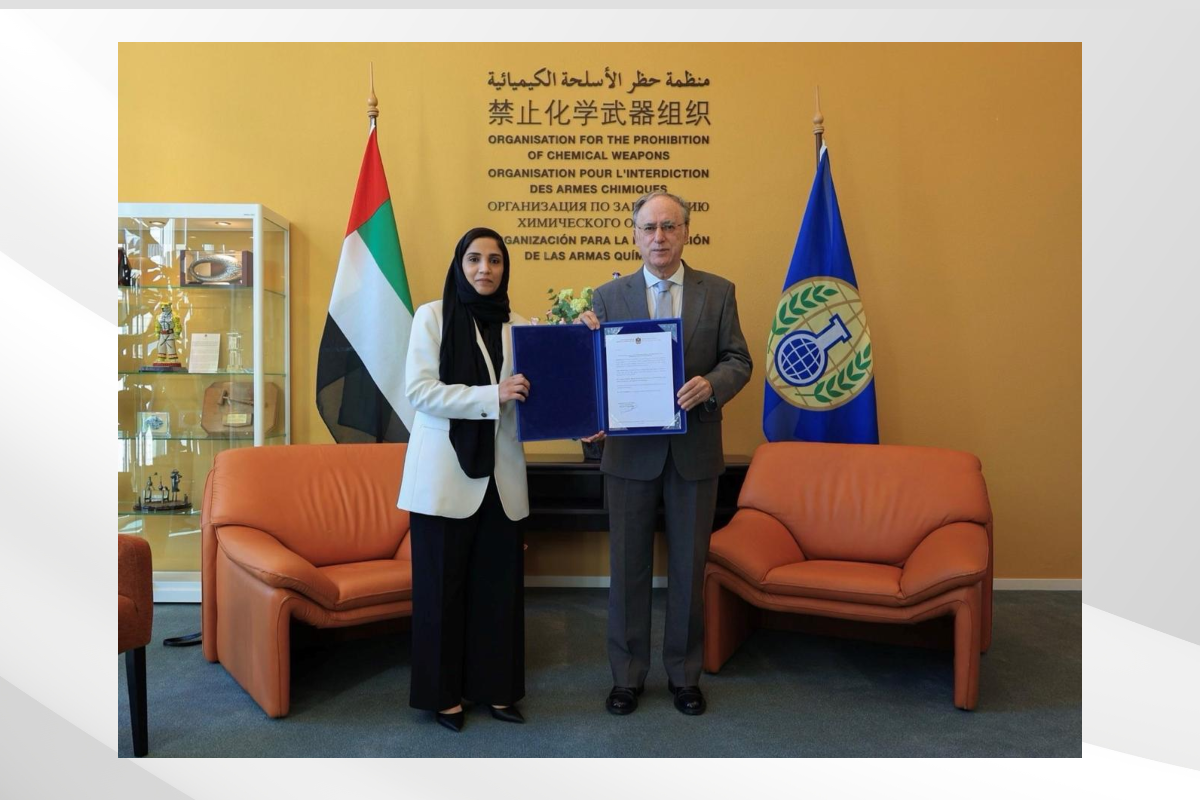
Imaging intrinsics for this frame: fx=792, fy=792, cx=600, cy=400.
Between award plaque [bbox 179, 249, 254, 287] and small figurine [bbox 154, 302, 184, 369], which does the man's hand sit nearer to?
award plaque [bbox 179, 249, 254, 287]

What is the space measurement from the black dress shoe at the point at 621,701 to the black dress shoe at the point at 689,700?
0.16 m

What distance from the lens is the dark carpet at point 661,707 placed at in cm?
254

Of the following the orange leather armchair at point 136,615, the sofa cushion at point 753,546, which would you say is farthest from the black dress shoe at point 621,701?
Answer: the orange leather armchair at point 136,615

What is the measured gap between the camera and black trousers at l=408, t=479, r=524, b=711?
8.64 ft

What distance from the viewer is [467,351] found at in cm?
263

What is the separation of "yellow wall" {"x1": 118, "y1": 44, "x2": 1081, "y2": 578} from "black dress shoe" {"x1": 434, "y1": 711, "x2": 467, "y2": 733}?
2.45m

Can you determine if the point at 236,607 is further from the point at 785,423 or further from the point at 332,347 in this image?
the point at 785,423

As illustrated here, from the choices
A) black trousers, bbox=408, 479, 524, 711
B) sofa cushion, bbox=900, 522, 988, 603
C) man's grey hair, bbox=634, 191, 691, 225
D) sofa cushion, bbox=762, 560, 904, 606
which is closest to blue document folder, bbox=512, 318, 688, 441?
black trousers, bbox=408, 479, 524, 711

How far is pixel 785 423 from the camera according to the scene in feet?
13.7

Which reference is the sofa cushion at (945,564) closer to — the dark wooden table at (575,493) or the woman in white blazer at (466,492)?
the dark wooden table at (575,493)

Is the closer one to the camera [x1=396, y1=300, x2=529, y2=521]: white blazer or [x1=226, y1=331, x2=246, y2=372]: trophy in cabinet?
[x1=396, y1=300, x2=529, y2=521]: white blazer

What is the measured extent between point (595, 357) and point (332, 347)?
80.7 inches

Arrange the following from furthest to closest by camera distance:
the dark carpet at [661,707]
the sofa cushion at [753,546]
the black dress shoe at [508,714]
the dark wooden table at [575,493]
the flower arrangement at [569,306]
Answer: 1. the dark wooden table at [575,493]
2. the flower arrangement at [569,306]
3. the sofa cushion at [753,546]
4. the black dress shoe at [508,714]
5. the dark carpet at [661,707]

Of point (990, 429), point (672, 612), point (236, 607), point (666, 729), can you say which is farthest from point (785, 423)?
point (236, 607)
